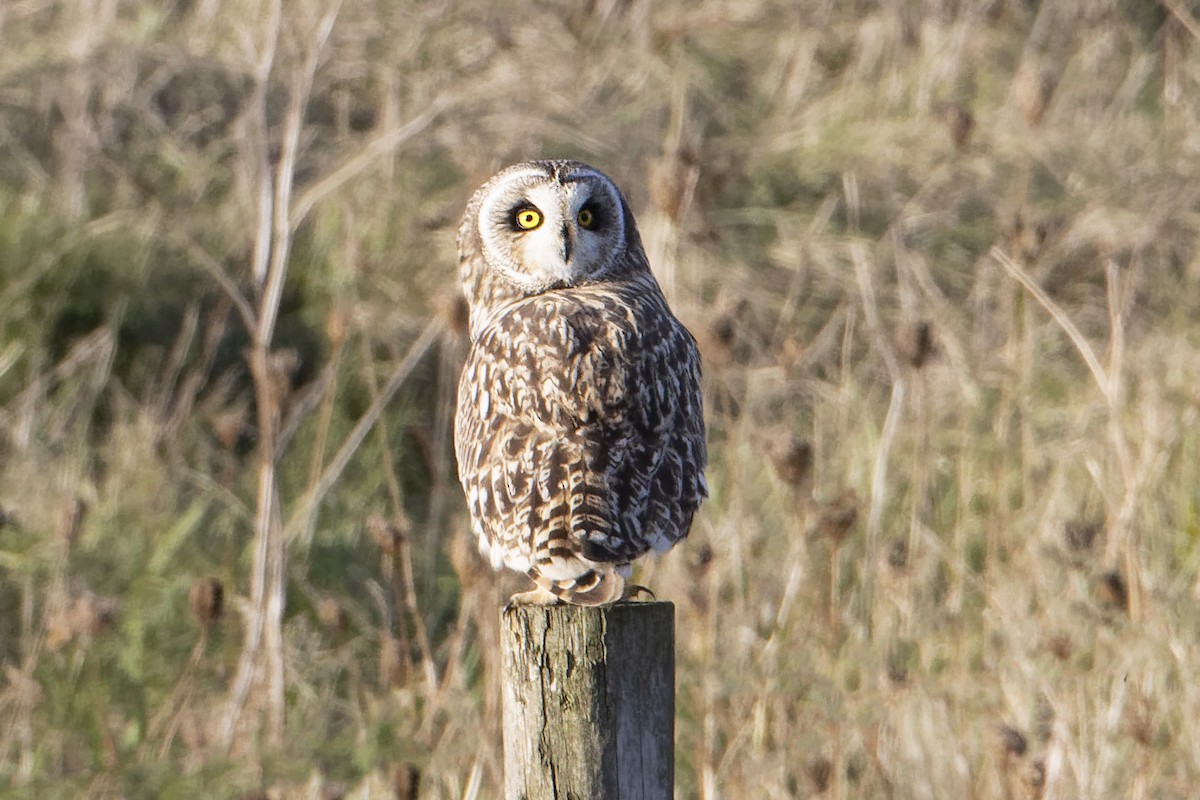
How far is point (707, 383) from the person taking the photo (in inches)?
222

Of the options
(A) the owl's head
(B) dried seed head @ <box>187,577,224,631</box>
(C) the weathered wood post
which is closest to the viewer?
(C) the weathered wood post

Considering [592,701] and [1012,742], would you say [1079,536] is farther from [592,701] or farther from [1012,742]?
[592,701]

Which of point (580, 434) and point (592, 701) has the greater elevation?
point (580, 434)

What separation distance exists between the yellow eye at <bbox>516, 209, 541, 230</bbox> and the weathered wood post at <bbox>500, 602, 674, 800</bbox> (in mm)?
1181

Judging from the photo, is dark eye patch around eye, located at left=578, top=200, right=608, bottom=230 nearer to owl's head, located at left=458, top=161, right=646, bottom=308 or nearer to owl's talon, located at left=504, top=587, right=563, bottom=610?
owl's head, located at left=458, top=161, right=646, bottom=308

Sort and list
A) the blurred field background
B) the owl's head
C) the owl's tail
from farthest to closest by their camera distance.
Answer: the blurred field background, the owl's head, the owl's tail

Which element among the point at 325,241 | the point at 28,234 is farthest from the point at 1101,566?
the point at 28,234

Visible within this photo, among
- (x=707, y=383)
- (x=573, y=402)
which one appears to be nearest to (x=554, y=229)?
(x=573, y=402)

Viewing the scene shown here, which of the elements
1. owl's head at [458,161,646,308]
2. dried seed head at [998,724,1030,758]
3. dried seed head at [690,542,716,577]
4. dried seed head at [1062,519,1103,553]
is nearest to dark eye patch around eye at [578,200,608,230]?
Result: owl's head at [458,161,646,308]

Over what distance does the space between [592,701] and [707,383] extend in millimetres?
3317

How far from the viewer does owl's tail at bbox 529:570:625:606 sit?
2.63m

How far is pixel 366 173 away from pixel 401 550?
12.6 feet

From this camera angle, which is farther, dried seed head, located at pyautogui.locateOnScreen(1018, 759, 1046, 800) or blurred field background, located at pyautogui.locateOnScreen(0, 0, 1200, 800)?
blurred field background, located at pyautogui.locateOnScreen(0, 0, 1200, 800)

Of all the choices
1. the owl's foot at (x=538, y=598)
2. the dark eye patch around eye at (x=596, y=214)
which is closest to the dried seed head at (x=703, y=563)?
the owl's foot at (x=538, y=598)
